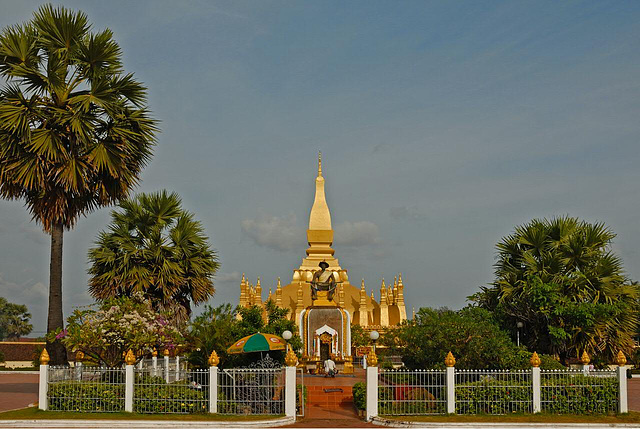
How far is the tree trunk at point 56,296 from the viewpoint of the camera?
2098 cm

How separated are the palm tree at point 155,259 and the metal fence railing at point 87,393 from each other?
563cm

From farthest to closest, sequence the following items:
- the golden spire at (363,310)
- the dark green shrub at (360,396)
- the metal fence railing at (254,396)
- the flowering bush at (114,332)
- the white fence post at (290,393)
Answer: the golden spire at (363,310) < the flowering bush at (114,332) < the dark green shrub at (360,396) < the metal fence railing at (254,396) < the white fence post at (290,393)

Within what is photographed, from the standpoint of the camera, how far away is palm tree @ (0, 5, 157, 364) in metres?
20.7

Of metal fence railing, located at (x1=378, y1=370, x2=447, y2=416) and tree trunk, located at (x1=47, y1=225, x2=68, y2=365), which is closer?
metal fence railing, located at (x1=378, y1=370, x2=447, y2=416)

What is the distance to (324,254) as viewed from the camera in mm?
50000

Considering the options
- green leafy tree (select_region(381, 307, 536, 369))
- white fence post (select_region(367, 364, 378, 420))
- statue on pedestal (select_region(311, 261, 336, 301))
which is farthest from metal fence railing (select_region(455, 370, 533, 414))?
statue on pedestal (select_region(311, 261, 336, 301))

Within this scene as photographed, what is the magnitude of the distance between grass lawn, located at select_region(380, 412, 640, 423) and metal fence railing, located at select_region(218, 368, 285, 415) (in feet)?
8.88

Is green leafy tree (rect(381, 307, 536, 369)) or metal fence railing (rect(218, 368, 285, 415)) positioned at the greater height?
green leafy tree (rect(381, 307, 536, 369))

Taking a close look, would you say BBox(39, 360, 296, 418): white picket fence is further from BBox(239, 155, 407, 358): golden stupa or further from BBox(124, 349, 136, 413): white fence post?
BBox(239, 155, 407, 358): golden stupa

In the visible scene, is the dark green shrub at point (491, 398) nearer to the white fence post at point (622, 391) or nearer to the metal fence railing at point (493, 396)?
the metal fence railing at point (493, 396)

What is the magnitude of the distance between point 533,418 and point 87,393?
1083cm

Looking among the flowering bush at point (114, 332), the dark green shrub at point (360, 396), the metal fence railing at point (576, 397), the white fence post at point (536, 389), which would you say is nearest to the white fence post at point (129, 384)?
the flowering bush at point (114, 332)

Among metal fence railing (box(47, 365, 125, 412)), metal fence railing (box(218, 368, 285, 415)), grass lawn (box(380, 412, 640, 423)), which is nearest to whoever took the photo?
grass lawn (box(380, 412, 640, 423))

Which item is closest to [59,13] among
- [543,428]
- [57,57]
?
[57,57]
